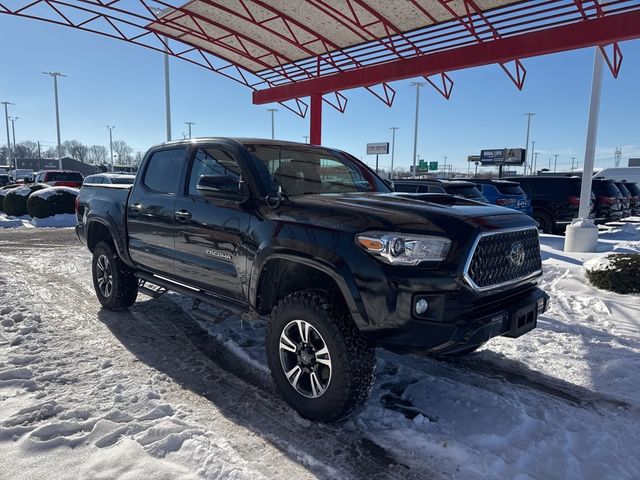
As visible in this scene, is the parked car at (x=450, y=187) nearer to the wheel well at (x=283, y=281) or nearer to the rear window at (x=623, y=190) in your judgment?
the wheel well at (x=283, y=281)

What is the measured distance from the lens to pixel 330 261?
285 cm

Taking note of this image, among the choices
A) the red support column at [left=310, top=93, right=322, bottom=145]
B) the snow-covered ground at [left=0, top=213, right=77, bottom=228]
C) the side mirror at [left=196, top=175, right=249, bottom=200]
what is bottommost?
the snow-covered ground at [left=0, top=213, right=77, bottom=228]

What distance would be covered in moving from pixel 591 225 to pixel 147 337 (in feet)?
30.0

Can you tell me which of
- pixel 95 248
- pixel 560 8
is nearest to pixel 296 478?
pixel 95 248

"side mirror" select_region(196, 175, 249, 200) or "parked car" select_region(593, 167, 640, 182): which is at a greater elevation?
"parked car" select_region(593, 167, 640, 182)

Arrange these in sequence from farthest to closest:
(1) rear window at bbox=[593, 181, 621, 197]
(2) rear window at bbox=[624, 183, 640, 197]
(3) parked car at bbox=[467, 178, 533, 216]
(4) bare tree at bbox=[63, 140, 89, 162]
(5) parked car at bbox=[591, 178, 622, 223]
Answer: (4) bare tree at bbox=[63, 140, 89, 162]
(2) rear window at bbox=[624, 183, 640, 197]
(1) rear window at bbox=[593, 181, 621, 197]
(5) parked car at bbox=[591, 178, 622, 223]
(3) parked car at bbox=[467, 178, 533, 216]

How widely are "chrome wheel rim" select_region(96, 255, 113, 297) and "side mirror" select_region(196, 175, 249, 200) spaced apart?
2535 millimetres

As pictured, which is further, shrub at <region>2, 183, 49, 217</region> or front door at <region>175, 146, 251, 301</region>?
shrub at <region>2, 183, 49, 217</region>

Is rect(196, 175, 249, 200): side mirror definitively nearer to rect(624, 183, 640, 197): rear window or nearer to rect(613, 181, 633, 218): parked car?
rect(613, 181, 633, 218): parked car

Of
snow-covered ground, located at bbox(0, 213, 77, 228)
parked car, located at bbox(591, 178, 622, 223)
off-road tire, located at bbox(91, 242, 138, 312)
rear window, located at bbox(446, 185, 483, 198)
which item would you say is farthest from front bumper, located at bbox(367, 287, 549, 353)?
snow-covered ground, located at bbox(0, 213, 77, 228)

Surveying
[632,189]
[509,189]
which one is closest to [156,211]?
[509,189]

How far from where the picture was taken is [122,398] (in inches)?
127

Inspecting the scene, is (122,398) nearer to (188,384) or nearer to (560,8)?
(188,384)

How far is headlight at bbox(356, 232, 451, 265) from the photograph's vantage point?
2666 millimetres
